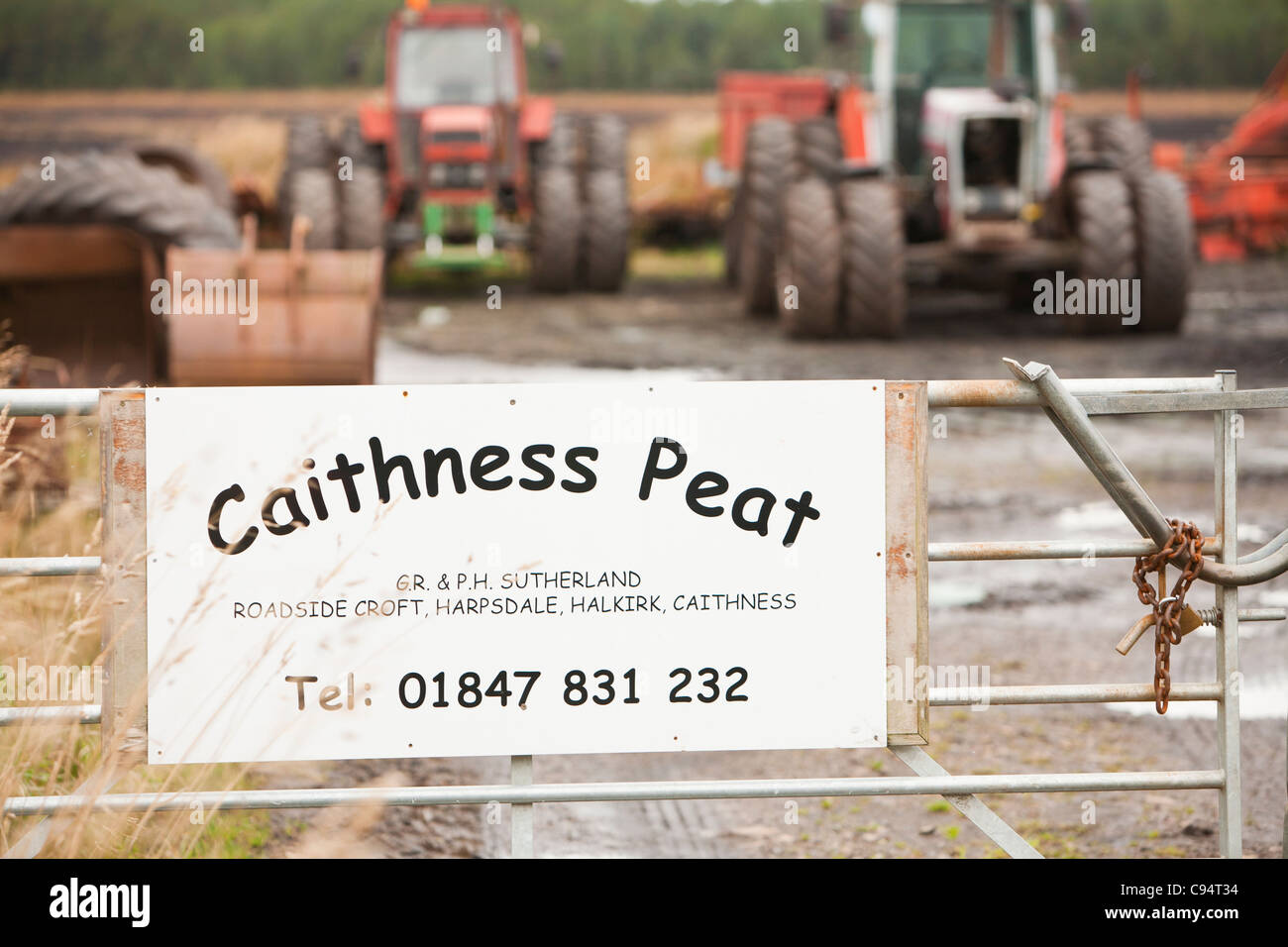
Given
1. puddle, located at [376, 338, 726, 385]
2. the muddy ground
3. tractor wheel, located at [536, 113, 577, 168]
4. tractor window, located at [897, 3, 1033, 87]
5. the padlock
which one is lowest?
the muddy ground

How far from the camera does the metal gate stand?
327cm

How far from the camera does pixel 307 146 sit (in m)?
20.2

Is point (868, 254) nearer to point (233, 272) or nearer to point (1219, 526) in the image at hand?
point (233, 272)

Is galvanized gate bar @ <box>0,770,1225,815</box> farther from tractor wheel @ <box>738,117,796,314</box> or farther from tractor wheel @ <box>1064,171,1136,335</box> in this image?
tractor wheel @ <box>738,117,796,314</box>

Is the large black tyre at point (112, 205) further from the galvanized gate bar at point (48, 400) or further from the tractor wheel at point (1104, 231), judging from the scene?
the tractor wheel at point (1104, 231)

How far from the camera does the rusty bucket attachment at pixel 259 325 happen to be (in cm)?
780

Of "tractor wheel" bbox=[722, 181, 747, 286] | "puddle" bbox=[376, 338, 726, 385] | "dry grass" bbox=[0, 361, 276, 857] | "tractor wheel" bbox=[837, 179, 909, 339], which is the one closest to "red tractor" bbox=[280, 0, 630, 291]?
"tractor wheel" bbox=[722, 181, 747, 286]

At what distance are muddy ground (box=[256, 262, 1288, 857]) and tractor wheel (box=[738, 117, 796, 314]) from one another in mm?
2334

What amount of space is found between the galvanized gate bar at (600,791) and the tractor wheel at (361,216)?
15396 mm

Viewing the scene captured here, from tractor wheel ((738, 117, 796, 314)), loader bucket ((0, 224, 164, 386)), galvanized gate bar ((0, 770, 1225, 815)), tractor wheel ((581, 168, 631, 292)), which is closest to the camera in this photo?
galvanized gate bar ((0, 770, 1225, 815))

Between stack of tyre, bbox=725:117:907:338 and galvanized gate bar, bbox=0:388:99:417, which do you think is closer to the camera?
galvanized gate bar, bbox=0:388:99:417

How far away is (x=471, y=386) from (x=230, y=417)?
51 cm

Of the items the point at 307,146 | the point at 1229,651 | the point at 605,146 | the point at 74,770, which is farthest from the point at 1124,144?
the point at 74,770

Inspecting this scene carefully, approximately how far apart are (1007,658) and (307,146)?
1605 cm
